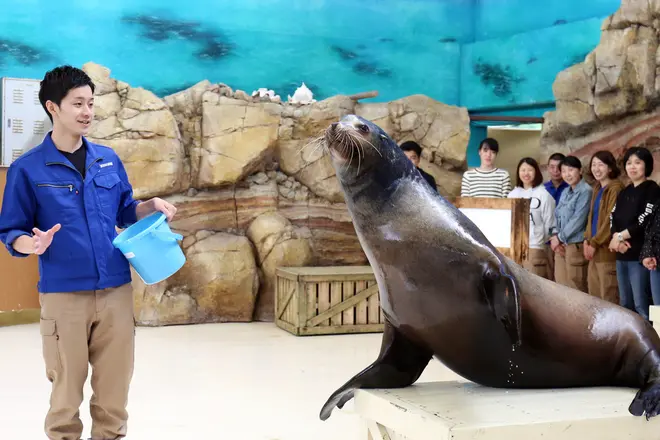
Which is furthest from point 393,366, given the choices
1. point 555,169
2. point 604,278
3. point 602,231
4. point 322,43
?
point 322,43

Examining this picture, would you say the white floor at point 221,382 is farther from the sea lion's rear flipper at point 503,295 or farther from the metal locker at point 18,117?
the sea lion's rear flipper at point 503,295

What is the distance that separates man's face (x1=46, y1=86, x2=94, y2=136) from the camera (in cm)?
280

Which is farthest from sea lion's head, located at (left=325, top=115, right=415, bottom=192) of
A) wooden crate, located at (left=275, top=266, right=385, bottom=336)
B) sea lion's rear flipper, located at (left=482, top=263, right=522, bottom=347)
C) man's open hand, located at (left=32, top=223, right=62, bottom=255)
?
wooden crate, located at (left=275, top=266, right=385, bottom=336)

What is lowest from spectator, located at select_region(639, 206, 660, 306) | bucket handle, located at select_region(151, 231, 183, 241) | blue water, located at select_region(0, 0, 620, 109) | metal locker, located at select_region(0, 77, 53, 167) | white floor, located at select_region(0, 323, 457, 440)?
white floor, located at select_region(0, 323, 457, 440)

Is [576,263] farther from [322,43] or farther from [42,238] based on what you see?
[42,238]

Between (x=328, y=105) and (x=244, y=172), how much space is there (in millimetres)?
1134

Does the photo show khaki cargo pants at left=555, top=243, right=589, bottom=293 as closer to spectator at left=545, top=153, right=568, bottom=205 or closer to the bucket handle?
spectator at left=545, top=153, right=568, bottom=205

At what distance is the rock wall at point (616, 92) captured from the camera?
281 inches

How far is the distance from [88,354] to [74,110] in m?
0.89

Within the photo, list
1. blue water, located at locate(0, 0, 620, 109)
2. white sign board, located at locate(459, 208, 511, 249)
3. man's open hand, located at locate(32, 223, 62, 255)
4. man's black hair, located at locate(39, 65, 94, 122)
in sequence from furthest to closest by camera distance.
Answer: blue water, located at locate(0, 0, 620, 109) → white sign board, located at locate(459, 208, 511, 249) → man's black hair, located at locate(39, 65, 94, 122) → man's open hand, located at locate(32, 223, 62, 255)

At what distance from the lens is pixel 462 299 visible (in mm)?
2318

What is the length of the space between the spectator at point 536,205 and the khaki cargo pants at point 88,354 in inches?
174

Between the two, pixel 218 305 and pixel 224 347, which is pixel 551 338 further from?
pixel 218 305

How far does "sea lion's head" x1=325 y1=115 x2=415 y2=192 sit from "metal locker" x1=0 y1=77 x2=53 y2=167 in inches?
239
